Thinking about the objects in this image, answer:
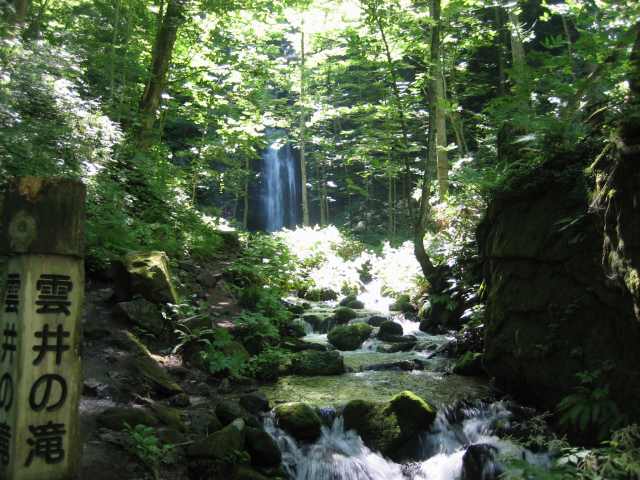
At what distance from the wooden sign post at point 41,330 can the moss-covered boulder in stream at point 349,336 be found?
6.87 m

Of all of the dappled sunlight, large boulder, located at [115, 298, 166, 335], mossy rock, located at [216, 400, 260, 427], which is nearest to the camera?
mossy rock, located at [216, 400, 260, 427]

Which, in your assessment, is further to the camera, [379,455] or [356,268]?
[356,268]

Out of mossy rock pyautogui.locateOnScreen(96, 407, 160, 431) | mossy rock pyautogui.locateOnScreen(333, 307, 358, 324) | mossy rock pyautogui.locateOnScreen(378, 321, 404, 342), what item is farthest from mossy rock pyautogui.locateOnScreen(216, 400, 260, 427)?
mossy rock pyautogui.locateOnScreen(333, 307, 358, 324)

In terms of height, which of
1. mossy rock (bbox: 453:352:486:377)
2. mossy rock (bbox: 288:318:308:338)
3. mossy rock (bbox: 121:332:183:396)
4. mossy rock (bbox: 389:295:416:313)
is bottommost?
mossy rock (bbox: 453:352:486:377)

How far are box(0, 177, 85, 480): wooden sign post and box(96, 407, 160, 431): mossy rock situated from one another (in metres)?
1.40

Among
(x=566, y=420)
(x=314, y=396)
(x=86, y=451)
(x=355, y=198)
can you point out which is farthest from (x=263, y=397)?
(x=355, y=198)

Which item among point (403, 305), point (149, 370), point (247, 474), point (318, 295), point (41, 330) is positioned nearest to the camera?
point (41, 330)

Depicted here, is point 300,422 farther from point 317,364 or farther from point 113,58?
point 113,58

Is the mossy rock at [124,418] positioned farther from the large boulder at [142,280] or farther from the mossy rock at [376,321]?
the mossy rock at [376,321]

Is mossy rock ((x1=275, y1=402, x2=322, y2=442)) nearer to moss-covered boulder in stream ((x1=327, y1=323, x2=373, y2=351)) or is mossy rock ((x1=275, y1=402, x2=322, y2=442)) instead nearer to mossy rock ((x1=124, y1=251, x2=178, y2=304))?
mossy rock ((x1=124, y1=251, x2=178, y2=304))

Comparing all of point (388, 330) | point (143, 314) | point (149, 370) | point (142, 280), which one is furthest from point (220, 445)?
point (388, 330)

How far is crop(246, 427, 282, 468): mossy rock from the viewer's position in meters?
5.04

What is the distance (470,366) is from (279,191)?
23.4 meters

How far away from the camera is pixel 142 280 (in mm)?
7438
